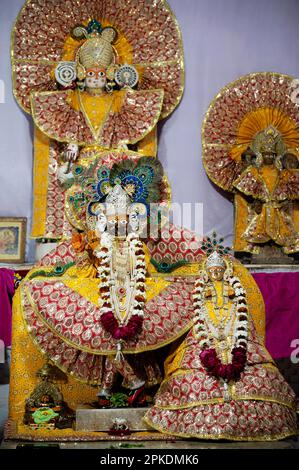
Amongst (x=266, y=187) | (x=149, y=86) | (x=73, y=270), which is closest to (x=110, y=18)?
(x=149, y=86)

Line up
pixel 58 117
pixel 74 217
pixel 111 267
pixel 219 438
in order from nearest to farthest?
pixel 219 438 < pixel 111 267 < pixel 74 217 < pixel 58 117

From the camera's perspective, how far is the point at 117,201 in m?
5.73

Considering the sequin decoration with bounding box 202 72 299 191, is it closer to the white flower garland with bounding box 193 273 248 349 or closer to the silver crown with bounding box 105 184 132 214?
the silver crown with bounding box 105 184 132 214

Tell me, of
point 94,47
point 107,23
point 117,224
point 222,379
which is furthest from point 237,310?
point 107,23

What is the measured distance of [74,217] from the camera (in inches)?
240

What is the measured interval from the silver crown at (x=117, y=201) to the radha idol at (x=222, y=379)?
61 cm

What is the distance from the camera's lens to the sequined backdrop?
7.22 meters

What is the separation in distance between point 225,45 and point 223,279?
8.02 feet

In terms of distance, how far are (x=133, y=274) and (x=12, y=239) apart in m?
1.83

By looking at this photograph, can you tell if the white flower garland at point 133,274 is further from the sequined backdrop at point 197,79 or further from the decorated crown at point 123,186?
the sequined backdrop at point 197,79

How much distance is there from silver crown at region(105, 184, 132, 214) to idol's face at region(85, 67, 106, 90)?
153 centimetres

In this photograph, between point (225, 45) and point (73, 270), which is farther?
point (225, 45)

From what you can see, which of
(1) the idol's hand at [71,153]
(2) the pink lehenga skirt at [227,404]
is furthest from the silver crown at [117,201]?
(1) the idol's hand at [71,153]

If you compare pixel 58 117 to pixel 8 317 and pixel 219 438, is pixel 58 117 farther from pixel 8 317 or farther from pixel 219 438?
pixel 219 438
